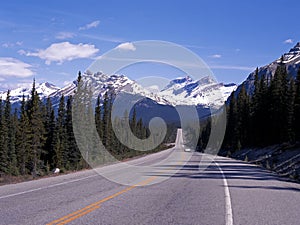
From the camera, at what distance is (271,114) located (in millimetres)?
65812

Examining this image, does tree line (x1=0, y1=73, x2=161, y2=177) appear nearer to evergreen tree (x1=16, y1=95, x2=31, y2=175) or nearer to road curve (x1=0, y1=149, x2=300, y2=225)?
evergreen tree (x1=16, y1=95, x2=31, y2=175)

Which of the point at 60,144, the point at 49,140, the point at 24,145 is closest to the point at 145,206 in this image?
the point at 24,145

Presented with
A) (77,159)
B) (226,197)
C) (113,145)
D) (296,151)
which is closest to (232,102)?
(113,145)

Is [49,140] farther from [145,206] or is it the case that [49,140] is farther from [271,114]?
[145,206]

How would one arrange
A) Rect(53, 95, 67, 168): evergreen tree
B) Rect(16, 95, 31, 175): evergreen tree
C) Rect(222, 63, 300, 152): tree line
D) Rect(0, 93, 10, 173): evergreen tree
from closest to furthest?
Rect(16, 95, 31, 175): evergreen tree
Rect(222, 63, 300, 152): tree line
Rect(0, 93, 10, 173): evergreen tree
Rect(53, 95, 67, 168): evergreen tree

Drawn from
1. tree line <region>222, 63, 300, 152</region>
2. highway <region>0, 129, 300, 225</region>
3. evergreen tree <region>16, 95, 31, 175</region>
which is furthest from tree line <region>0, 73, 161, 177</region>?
highway <region>0, 129, 300, 225</region>

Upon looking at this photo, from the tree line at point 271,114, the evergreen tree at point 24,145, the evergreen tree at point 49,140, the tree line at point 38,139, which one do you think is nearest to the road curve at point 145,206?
the tree line at point 38,139

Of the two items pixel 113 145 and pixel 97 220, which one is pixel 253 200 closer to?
pixel 97 220

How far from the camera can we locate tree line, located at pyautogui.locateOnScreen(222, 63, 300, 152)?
5903cm

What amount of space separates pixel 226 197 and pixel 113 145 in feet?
229

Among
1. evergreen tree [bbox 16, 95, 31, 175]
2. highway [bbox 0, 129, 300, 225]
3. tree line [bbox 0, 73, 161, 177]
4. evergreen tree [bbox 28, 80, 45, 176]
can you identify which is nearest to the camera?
highway [bbox 0, 129, 300, 225]

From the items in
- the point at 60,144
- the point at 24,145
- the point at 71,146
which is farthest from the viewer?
the point at 71,146

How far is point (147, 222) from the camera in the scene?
838 cm

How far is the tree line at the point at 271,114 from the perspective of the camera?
59.0 meters
